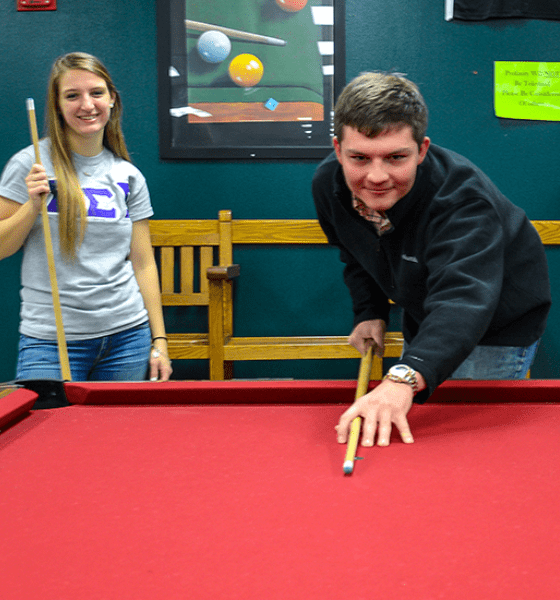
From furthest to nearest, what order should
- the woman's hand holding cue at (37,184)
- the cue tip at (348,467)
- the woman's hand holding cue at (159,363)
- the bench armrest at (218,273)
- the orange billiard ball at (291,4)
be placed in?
the orange billiard ball at (291,4) → the bench armrest at (218,273) → the woman's hand holding cue at (159,363) → the woman's hand holding cue at (37,184) → the cue tip at (348,467)

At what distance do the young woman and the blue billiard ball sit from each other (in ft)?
4.21

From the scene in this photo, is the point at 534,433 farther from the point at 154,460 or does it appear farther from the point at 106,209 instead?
the point at 106,209

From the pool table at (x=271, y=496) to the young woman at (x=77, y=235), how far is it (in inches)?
19.6

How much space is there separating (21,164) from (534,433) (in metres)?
1.52

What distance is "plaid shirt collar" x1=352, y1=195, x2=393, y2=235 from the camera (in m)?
1.40

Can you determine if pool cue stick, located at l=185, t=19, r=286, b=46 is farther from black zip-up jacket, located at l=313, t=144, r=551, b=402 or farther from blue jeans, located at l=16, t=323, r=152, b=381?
blue jeans, located at l=16, t=323, r=152, b=381

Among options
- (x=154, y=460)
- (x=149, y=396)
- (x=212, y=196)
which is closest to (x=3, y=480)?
(x=154, y=460)

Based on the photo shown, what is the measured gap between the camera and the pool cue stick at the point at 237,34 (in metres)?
2.91

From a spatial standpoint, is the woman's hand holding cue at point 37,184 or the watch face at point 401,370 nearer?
the watch face at point 401,370

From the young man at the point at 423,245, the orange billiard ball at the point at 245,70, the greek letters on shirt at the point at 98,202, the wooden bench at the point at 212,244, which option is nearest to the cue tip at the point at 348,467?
the young man at the point at 423,245

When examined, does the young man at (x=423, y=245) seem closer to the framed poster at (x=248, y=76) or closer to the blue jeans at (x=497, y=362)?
the blue jeans at (x=497, y=362)

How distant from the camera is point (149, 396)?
1242mm

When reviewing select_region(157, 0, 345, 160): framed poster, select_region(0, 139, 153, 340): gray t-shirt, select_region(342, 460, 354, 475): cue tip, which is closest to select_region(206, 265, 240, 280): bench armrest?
select_region(157, 0, 345, 160): framed poster

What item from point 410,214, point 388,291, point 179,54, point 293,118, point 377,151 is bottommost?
point 388,291
